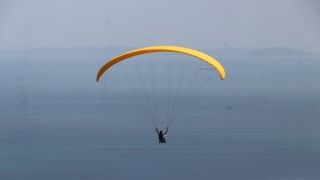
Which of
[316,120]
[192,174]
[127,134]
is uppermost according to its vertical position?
[316,120]

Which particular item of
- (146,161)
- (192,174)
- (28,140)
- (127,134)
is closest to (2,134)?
(28,140)

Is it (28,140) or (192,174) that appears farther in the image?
(28,140)

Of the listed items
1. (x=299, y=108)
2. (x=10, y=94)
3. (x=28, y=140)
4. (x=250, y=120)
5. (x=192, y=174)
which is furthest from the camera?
(x=10, y=94)

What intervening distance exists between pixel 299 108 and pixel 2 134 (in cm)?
5323

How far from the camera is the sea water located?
51219mm

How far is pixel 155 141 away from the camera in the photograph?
206 feet

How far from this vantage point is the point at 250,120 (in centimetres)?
8244

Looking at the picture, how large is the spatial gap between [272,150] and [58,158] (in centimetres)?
2415

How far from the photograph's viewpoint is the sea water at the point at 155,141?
5122 centimetres

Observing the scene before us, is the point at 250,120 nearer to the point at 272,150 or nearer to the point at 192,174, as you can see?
the point at 272,150

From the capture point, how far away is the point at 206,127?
72.9 meters

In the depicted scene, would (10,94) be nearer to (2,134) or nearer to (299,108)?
(2,134)

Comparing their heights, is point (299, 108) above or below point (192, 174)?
above

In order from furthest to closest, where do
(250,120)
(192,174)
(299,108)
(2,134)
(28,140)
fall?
(299,108) < (250,120) < (2,134) < (28,140) < (192,174)
